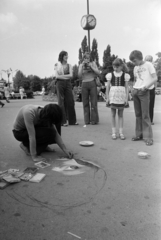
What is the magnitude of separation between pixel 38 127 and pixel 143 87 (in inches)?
79.9

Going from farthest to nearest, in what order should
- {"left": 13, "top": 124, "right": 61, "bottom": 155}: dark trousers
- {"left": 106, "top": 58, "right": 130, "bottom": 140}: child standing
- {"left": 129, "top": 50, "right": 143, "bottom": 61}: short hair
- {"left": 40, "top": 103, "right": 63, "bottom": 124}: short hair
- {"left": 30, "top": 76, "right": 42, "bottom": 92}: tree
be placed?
{"left": 30, "top": 76, "right": 42, "bottom": 92}: tree → {"left": 106, "top": 58, "right": 130, "bottom": 140}: child standing → {"left": 129, "top": 50, "right": 143, "bottom": 61}: short hair → {"left": 13, "top": 124, "right": 61, "bottom": 155}: dark trousers → {"left": 40, "top": 103, "right": 63, "bottom": 124}: short hair

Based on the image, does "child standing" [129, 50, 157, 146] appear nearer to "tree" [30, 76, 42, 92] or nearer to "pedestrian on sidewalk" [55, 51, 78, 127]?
"pedestrian on sidewalk" [55, 51, 78, 127]

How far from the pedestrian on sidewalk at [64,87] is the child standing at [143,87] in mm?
2249

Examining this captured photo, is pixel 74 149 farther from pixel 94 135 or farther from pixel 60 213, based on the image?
pixel 60 213

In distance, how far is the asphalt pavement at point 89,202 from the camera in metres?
1.67

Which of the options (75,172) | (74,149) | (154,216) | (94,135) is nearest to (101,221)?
(154,216)

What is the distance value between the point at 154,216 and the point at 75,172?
1169 mm

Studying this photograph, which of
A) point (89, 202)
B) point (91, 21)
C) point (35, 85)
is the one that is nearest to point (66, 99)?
point (91, 21)

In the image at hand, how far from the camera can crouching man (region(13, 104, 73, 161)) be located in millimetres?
2824

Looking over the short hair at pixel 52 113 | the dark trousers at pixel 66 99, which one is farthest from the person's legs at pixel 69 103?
the short hair at pixel 52 113

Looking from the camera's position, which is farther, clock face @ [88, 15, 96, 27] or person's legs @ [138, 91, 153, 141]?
clock face @ [88, 15, 96, 27]

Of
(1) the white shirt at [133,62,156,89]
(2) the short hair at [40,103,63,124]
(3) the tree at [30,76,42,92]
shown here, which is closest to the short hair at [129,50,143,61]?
(1) the white shirt at [133,62,156,89]

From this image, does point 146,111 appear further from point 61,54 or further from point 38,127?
point 61,54

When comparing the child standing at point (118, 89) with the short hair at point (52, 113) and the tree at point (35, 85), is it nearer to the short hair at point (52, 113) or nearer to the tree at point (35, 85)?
the short hair at point (52, 113)
